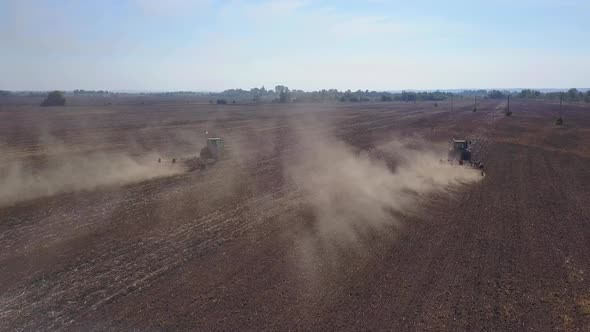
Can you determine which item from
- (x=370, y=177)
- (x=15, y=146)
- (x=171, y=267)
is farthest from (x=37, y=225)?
(x=15, y=146)

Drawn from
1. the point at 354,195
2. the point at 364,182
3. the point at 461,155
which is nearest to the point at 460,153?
the point at 461,155

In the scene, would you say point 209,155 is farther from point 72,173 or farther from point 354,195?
point 354,195

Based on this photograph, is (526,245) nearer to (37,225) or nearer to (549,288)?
(549,288)

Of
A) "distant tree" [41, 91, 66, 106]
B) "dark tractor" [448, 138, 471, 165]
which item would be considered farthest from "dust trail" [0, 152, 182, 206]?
"distant tree" [41, 91, 66, 106]

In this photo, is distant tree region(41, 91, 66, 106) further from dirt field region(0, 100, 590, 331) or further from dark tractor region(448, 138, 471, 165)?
dark tractor region(448, 138, 471, 165)

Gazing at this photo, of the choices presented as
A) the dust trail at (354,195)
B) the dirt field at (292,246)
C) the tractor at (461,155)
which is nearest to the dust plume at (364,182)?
the dust trail at (354,195)

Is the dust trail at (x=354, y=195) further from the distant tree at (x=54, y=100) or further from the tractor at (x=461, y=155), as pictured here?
the distant tree at (x=54, y=100)
